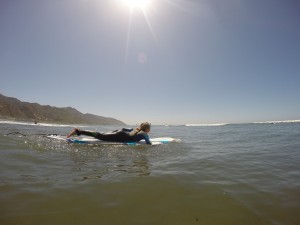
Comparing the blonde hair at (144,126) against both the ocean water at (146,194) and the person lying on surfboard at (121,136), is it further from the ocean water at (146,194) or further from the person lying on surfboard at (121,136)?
the ocean water at (146,194)

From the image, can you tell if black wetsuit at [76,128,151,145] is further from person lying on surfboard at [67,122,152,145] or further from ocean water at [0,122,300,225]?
ocean water at [0,122,300,225]

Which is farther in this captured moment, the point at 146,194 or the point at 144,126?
the point at 144,126

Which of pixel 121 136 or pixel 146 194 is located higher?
pixel 121 136

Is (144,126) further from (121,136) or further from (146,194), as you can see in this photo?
(146,194)

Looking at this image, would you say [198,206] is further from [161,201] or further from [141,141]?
[141,141]

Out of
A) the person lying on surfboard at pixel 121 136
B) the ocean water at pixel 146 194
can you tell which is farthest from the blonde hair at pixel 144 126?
the ocean water at pixel 146 194

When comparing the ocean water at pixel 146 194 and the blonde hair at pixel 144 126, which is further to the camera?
the blonde hair at pixel 144 126

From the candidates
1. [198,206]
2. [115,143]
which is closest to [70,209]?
[198,206]

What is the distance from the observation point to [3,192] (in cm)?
379

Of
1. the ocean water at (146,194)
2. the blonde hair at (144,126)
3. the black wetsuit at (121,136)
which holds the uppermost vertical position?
the blonde hair at (144,126)

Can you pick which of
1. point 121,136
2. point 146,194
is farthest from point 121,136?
point 146,194

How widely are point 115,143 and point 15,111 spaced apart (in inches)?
3138

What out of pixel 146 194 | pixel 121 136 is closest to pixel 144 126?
pixel 121 136

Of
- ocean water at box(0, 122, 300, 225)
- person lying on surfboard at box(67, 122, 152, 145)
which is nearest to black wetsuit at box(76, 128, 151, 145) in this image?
person lying on surfboard at box(67, 122, 152, 145)
